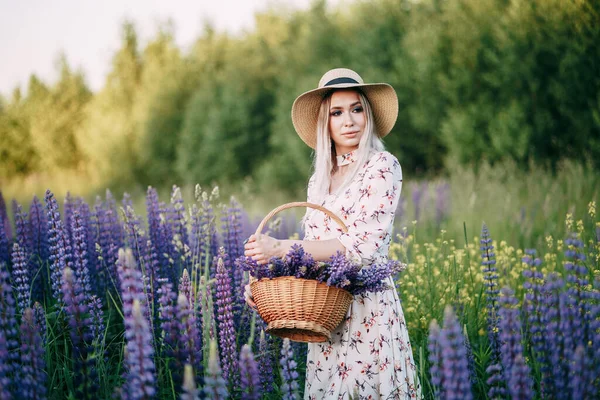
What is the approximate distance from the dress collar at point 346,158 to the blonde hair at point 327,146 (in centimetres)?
4

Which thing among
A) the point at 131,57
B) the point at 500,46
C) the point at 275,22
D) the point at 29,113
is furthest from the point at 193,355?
the point at 29,113

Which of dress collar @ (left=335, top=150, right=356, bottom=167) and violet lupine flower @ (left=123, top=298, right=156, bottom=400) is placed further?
dress collar @ (left=335, top=150, right=356, bottom=167)

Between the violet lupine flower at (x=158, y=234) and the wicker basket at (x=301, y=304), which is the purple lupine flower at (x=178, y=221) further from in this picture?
the wicker basket at (x=301, y=304)

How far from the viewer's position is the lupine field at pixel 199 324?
2201mm

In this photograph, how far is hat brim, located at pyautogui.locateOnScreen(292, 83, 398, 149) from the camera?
347 cm

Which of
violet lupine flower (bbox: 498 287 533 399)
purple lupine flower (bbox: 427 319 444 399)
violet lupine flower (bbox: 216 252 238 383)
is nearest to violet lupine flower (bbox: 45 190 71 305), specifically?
violet lupine flower (bbox: 216 252 238 383)

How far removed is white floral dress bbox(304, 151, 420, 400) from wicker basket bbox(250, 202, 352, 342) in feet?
1.11

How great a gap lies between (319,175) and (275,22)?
867 inches

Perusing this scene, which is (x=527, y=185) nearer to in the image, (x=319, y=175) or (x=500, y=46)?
(x=500, y=46)

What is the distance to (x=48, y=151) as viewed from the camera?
32906 mm

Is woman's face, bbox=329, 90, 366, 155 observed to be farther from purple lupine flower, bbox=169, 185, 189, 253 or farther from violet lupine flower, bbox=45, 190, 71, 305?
violet lupine flower, bbox=45, 190, 71, 305


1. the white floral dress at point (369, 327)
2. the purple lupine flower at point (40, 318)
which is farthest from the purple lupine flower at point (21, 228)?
the white floral dress at point (369, 327)

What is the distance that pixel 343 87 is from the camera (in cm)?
340

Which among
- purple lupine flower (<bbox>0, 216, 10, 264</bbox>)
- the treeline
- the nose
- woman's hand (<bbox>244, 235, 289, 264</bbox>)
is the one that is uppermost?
the treeline
